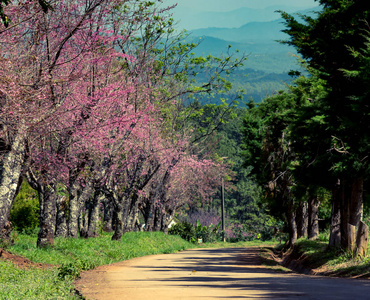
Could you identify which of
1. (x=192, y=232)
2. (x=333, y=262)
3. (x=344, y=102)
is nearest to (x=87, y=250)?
(x=333, y=262)

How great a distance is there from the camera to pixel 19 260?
561 inches

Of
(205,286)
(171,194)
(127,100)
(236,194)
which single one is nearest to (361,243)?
(205,286)

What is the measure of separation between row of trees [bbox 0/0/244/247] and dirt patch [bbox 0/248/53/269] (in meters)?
1.15

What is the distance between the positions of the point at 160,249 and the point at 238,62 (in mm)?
12434

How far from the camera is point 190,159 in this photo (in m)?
36.4

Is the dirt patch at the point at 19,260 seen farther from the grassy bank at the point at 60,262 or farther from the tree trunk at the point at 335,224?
the tree trunk at the point at 335,224

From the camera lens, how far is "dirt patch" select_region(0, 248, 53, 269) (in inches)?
535

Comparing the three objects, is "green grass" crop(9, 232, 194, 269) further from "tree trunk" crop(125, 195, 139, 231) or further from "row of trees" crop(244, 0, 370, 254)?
"row of trees" crop(244, 0, 370, 254)

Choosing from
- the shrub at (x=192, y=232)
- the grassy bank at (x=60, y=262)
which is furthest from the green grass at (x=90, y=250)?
the shrub at (x=192, y=232)

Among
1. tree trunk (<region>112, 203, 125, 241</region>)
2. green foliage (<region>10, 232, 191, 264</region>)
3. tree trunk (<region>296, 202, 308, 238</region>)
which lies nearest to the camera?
green foliage (<region>10, 232, 191, 264</region>)

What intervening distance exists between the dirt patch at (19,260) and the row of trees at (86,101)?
3.79 ft

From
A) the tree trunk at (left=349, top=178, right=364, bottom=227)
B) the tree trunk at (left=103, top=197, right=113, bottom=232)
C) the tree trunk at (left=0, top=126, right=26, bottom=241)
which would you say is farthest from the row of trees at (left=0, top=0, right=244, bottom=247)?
the tree trunk at (left=349, top=178, right=364, bottom=227)

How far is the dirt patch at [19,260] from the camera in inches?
535

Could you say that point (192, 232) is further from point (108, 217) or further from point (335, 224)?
point (335, 224)
